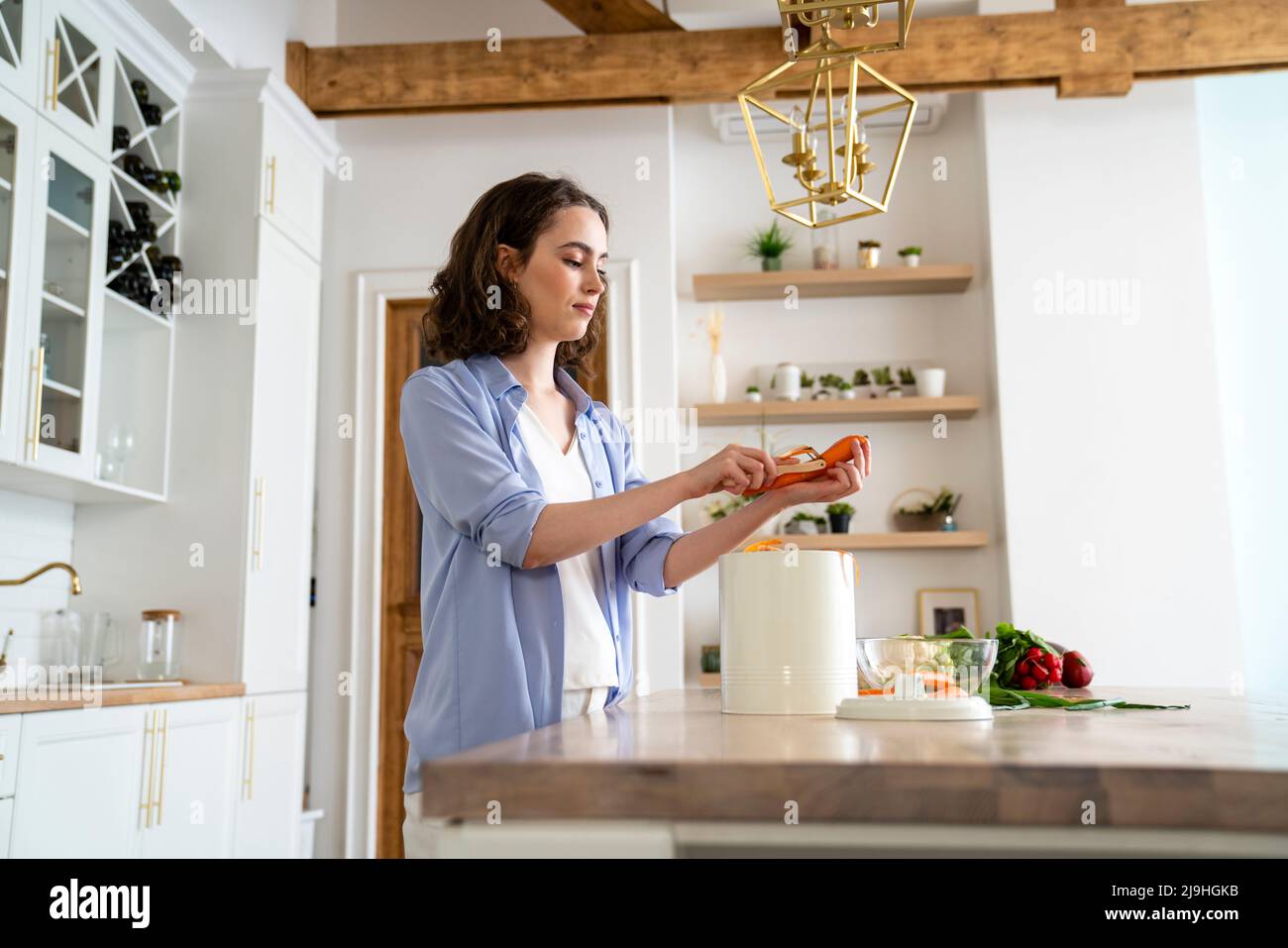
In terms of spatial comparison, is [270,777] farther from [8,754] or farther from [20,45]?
[20,45]

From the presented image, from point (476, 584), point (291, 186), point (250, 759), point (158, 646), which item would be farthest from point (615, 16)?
point (476, 584)

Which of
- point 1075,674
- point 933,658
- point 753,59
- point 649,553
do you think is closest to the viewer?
point 933,658

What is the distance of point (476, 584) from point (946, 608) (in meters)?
3.49

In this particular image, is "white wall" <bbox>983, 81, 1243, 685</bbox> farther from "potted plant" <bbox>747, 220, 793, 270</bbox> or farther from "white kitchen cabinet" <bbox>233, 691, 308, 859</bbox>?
"white kitchen cabinet" <bbox>233, 691, 308, 859</bbox>

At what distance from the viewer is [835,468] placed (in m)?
1.38

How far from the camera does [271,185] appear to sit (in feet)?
12.2

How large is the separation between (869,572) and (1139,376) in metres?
1.27

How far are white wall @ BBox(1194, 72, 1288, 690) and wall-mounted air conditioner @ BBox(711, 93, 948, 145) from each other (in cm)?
103

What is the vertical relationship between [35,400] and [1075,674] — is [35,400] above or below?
above

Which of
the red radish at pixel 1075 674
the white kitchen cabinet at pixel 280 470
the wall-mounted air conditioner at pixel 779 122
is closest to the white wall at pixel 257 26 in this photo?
the white kitchen cabinet at pixel 280 470

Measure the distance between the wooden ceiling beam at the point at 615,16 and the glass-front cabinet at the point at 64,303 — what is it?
73.2 inches

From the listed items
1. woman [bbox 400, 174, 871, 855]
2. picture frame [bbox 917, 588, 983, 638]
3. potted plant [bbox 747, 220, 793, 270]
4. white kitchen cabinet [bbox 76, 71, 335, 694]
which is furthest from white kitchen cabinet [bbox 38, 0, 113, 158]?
picture frame [bbox 917, 588, 983, 638]

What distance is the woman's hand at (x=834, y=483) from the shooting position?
138cm
